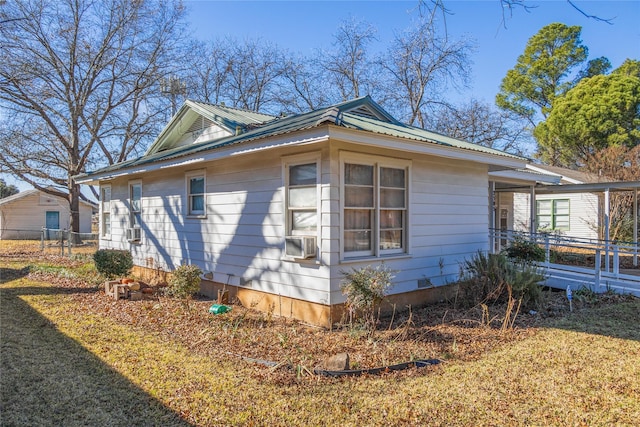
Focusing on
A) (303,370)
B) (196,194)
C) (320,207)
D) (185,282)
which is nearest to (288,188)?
(320,207)

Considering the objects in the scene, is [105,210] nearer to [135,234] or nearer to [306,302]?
[135,234]

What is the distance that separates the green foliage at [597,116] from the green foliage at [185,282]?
2311cm

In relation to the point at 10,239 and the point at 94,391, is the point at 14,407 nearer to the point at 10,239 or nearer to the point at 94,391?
the point at 94,391

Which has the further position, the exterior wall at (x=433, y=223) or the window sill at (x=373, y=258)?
the window sill at (x=373, y=258)

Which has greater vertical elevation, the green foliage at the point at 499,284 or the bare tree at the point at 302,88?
the bare tree at the point at 302,88

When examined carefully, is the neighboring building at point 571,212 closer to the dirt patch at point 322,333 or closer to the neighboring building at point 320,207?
the neighboring building at point 320,207

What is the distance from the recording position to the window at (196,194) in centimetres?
874

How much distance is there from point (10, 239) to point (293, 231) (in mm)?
28440

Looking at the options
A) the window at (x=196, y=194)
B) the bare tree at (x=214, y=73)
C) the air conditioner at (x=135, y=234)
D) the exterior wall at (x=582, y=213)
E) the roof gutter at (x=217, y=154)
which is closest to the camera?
the roof gutter at (x=217, y=154)

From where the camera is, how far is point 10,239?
27.0 meters

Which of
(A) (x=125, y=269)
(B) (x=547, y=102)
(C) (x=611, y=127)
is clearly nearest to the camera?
(A) (x=125, y=269)

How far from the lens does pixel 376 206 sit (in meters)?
6.56

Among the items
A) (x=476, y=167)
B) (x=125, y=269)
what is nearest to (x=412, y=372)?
(x=476, y=167)

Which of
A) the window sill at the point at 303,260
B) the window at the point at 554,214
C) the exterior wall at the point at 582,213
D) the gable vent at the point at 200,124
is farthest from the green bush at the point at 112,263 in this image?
the exterior wall at the point at 582,213
